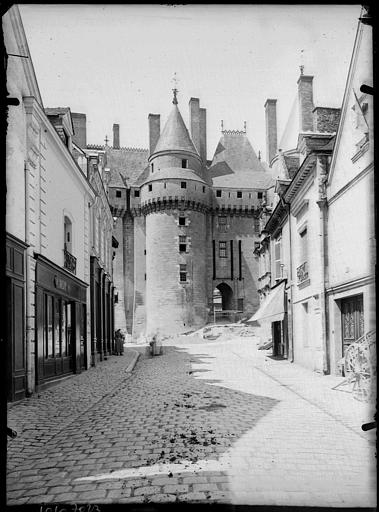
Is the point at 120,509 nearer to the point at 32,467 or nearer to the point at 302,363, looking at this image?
the point at 32,467

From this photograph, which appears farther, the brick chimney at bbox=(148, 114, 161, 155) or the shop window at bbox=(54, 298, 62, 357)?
the brick chimney at bbox=(148, 114, 161, 155)

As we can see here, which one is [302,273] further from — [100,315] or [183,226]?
[183,226]

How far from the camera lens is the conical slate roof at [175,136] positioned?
46.5 metres

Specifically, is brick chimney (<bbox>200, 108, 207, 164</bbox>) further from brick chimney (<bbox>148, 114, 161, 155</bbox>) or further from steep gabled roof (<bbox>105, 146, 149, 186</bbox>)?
steep gabled roof (<bbox>105, 146, 149, 186</bbox>)

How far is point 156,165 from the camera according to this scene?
157 feet

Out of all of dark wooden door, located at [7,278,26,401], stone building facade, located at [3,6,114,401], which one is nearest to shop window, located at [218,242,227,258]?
stone building facade, located at [3,6,114,401]

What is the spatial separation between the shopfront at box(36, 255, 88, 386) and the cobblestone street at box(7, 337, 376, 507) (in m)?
1.19

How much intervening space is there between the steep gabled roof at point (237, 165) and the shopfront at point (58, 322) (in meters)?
38.2

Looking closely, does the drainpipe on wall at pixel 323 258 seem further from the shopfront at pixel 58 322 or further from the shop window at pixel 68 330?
the shop window at pixel 68 330

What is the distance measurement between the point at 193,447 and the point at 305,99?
18.7 m

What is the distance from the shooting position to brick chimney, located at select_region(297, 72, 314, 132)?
2123 centimetres

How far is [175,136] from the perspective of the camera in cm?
4659

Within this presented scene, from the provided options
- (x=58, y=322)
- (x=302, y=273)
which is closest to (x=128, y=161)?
(x=302, y=273)

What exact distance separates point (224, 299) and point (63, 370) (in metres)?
38.8
